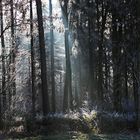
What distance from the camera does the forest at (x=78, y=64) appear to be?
19.3m

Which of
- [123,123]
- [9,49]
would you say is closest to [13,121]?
[9,49]

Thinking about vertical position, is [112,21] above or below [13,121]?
above

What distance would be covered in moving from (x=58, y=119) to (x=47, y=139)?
6520 millimetres

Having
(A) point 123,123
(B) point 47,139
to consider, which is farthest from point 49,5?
(B) point 47,139

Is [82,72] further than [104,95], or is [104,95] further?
[82,72]

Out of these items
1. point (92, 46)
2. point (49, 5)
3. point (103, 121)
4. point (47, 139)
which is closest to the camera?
point (47, 139)

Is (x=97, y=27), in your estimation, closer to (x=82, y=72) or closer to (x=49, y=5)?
(x=49, y=5)

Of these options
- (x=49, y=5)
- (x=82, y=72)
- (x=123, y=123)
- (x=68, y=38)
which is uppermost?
(x=49, y=5)

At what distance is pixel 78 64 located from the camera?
39.2m

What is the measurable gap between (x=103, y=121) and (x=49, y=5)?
18767mm

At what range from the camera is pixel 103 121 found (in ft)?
65.3

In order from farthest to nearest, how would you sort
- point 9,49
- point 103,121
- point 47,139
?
point 9,49
point 103,121
point 47,139

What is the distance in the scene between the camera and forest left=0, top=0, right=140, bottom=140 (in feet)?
63.4

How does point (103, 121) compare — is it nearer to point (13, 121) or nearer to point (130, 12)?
point (13, 121)
